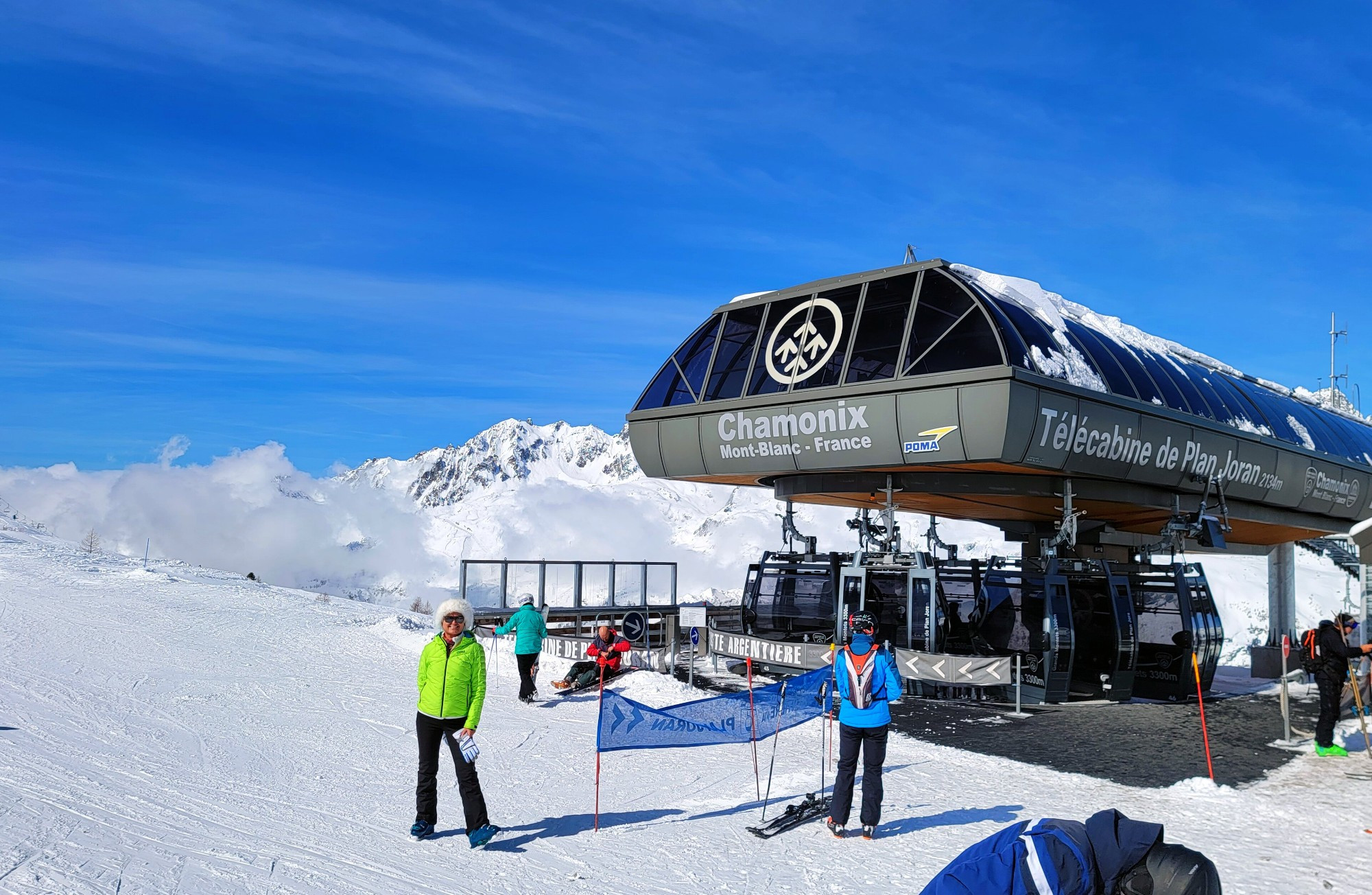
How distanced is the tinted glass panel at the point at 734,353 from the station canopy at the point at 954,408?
1.2 inches

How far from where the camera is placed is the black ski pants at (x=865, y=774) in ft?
24.0

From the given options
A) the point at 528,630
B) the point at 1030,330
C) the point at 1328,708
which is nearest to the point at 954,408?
the point at 1030,330

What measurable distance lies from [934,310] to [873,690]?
9537mm

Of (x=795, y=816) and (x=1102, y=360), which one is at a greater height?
(x=1102, y=360)

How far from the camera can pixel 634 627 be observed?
1902 cm

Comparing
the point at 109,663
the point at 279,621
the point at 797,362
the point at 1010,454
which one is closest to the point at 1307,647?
the point at 1010,454

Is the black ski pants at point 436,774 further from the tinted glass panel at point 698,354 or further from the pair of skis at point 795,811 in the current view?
the tinted glass panel at point 698,354

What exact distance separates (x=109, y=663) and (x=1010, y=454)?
1314cm

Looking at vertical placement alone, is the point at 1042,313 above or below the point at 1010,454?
above

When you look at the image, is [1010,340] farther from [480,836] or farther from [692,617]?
[480,836]

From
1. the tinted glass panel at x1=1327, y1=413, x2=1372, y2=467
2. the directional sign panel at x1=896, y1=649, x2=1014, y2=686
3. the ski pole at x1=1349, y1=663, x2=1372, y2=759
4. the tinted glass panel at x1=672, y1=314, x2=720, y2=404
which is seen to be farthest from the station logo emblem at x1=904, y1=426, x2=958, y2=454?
the tinted glass panel at x1=1327, y1=413, x2=1372, y2=467

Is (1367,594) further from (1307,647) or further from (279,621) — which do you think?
(279,621)

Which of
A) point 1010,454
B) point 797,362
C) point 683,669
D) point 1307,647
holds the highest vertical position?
point 797,362

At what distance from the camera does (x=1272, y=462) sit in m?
21.6
